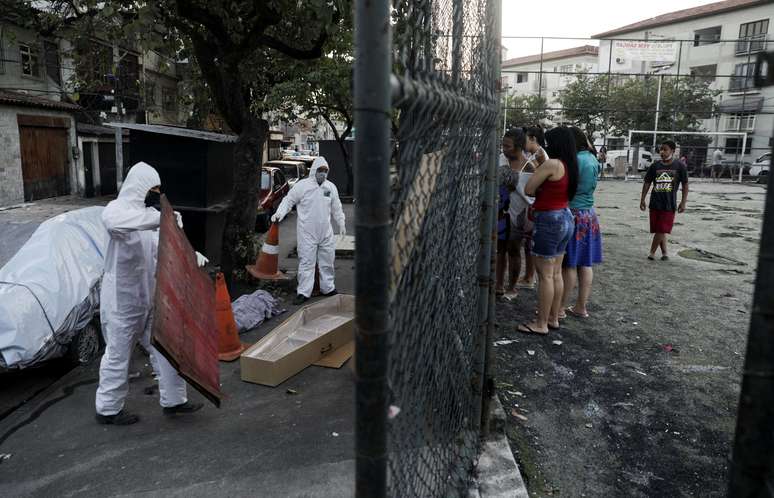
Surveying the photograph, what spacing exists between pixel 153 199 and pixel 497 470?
288cm

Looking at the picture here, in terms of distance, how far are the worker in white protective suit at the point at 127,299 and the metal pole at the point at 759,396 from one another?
3560 mm

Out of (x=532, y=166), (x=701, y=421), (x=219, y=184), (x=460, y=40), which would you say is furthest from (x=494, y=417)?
(x=219, y=184)

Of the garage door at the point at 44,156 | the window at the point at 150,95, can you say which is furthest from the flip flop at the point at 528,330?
the window at the point at 150,95

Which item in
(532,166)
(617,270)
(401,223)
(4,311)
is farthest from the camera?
(617,270)

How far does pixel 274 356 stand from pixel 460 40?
340cm

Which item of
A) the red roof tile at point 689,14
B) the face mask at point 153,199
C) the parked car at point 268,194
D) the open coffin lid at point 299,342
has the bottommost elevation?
the open coffin lid at point 299,342

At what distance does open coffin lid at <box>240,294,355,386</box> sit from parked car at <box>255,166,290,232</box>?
→ 6.77m

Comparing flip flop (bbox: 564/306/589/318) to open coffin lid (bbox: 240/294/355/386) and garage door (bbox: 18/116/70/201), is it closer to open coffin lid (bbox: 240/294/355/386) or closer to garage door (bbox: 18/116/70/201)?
open coffin lid (bbox: 240/294/355/386)

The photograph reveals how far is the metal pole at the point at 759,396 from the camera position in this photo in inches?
43.8

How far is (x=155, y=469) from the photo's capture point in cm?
334

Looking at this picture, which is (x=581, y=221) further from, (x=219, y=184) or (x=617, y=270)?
(x=219, y=184)

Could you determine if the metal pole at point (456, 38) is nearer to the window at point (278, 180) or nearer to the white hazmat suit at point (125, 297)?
Result: the white hazmat suit at point (125, 297)

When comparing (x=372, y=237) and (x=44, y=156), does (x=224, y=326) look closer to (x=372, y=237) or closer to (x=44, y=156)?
(x=372, y=237)

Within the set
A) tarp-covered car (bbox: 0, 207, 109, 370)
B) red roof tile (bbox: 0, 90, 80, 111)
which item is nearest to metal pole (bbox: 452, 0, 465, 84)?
tarp-covered car (bbox: 0, 207, 109, 370)
